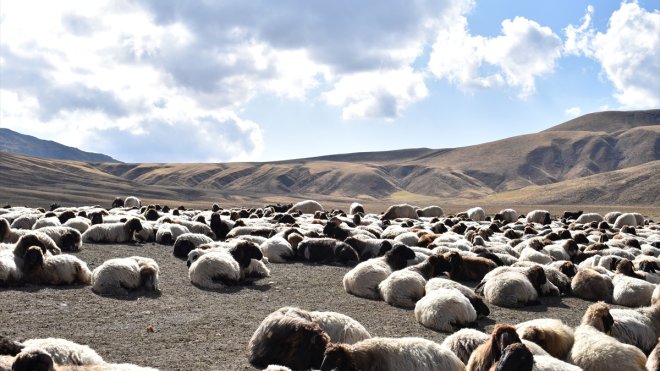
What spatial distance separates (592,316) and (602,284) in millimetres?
5292

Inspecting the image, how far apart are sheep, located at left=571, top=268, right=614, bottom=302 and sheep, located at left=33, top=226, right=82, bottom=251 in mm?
13921

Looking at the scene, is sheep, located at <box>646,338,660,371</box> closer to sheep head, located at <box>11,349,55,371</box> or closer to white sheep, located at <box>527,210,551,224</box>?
sheep head, located at <box>11,349,55,371</box>

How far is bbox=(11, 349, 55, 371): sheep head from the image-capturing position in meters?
4.92

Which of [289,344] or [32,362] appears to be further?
[289,344]

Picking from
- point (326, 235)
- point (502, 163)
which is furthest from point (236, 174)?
point (326, 235)

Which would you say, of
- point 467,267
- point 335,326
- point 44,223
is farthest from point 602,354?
point 44,223

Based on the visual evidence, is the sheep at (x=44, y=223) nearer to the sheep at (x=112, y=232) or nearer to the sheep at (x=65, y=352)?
the sheep at (x=112, y=232)

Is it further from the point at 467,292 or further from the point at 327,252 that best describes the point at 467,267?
the point at 327,252

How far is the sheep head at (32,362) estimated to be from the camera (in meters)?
4.92

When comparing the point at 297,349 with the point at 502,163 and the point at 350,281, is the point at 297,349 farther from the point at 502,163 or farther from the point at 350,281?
the point at 502,163

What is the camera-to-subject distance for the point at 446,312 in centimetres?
989

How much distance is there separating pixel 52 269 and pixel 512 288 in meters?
9.89

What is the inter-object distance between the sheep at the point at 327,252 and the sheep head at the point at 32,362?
12870 millimetres

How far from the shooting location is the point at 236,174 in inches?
7849
